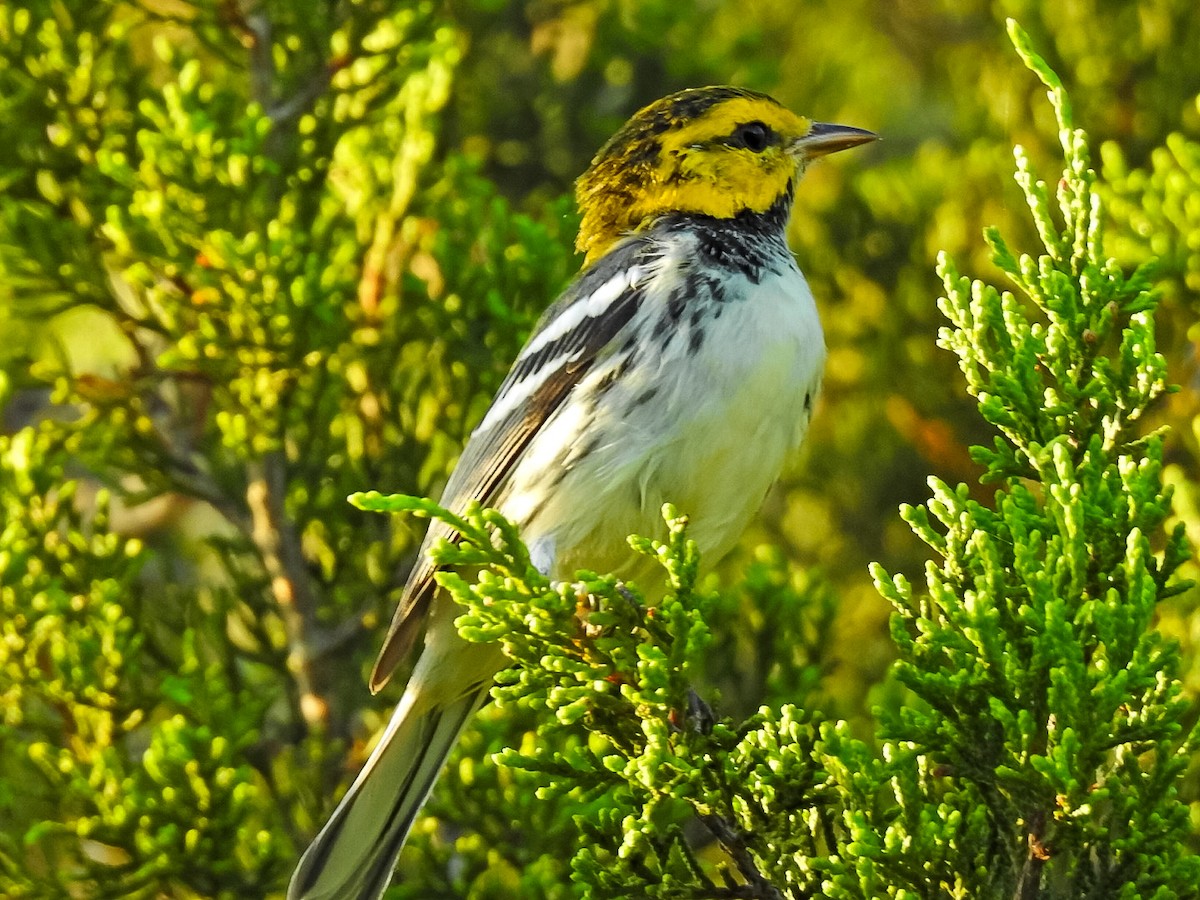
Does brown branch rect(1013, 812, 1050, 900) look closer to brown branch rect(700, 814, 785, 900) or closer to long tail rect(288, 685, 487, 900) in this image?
brown branch rect(700, 814, 785, 900)

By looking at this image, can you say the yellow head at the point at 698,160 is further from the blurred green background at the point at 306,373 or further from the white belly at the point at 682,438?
the white belly at the point at 682,438

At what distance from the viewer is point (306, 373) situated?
3430mm

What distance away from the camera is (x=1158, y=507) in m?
1.96

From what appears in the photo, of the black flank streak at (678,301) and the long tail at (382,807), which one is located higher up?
the black flank streak at (678,301)

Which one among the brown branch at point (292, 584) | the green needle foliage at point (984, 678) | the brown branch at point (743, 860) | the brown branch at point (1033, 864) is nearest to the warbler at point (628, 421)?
the brown branch at point (292, 584)

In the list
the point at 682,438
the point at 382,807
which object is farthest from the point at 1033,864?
the point at 382,807

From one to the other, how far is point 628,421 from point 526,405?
365 mm

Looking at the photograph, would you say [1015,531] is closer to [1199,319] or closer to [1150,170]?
[1199,319]

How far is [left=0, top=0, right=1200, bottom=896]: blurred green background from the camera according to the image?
3.19 metres

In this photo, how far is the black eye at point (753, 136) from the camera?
3.43 metres

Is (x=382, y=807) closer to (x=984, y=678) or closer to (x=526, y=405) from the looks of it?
(x=526, y=405)

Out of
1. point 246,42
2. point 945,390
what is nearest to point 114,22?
point 246,42

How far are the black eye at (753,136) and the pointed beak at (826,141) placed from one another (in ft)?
0.23

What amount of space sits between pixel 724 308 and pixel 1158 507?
1.05 m
